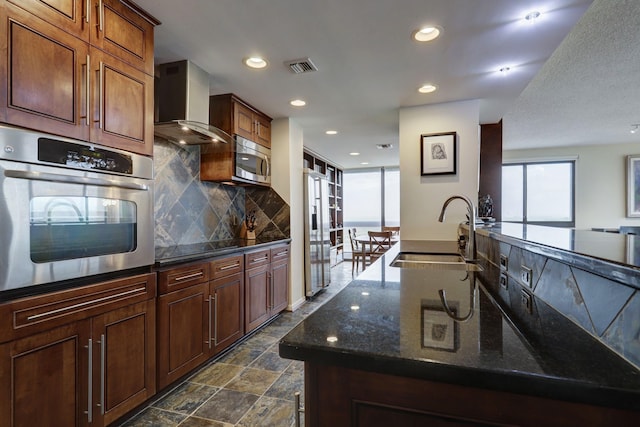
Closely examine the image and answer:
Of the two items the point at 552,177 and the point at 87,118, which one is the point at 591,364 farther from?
the point at 552,177

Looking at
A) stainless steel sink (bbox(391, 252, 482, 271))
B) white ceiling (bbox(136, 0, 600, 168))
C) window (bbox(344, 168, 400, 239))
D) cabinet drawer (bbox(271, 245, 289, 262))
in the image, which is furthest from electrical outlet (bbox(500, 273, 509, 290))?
window (bbox(344, 168, 400, 239))

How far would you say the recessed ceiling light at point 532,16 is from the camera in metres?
1.82

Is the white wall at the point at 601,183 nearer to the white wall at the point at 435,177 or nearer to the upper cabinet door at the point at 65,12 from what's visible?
the white wall at the point at 435,177

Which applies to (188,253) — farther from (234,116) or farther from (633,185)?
(633,185)

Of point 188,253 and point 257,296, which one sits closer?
point 188,253

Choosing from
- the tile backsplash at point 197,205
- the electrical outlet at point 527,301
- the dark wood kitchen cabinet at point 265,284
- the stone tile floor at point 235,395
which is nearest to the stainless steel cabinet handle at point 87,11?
the tile backsplash at point 197,205

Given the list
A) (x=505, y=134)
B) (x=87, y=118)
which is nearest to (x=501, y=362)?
(x=87, y=118)

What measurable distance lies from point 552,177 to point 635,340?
24.4 feet

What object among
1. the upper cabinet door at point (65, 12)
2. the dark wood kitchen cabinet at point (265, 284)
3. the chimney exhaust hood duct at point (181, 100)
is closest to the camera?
the upper cabinet door at point (65, 12)

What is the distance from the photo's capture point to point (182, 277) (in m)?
2.16

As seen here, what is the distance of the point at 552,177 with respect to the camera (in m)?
6.61

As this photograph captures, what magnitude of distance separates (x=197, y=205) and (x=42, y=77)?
1.87 meters

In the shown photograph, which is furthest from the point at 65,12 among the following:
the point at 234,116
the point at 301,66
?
the point at 234,116

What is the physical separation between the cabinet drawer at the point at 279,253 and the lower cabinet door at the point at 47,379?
206 cm
